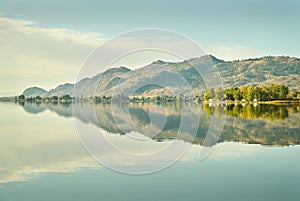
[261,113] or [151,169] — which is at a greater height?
[261,113]

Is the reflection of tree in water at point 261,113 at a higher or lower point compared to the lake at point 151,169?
higher

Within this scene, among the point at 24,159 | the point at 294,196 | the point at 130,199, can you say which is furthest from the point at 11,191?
the point at 294,196

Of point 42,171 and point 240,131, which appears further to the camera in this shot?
point 240,131

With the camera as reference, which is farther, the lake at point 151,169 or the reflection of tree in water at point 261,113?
the reflection of tree in water at point 261,113

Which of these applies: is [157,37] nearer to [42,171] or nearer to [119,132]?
[42,171]

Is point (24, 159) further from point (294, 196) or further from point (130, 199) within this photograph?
point (294, 196)

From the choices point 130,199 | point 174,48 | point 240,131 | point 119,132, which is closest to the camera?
point 130,199

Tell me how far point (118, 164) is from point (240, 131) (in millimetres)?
14141

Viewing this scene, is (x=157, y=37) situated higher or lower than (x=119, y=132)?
higher

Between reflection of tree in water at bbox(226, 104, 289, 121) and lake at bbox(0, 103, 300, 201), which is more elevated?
reflection of tree in water at bbox(226, 104, 289, 121)

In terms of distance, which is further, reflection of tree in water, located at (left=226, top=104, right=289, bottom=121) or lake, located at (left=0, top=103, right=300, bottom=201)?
reflection of tree in water, located at (left=226, top=104, right=289, bottom=121)

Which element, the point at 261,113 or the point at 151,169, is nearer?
the point at 151,169

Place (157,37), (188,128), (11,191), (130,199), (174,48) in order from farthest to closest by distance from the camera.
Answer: (188,128) < (174,48) < (157,37) < (11,191) < (130,199)

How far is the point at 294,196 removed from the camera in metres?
11.5
